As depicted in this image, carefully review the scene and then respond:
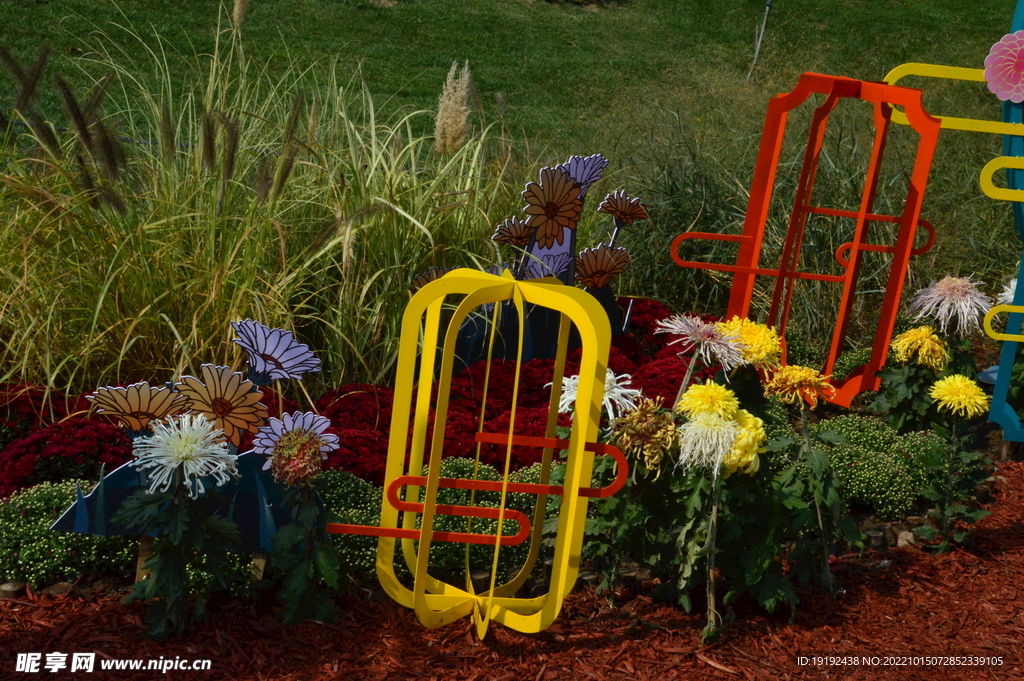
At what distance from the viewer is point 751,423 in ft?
7.89

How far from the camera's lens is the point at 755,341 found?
2.67 meters

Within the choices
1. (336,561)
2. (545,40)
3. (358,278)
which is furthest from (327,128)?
(545,40)

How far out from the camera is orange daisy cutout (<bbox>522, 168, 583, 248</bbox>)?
379cm

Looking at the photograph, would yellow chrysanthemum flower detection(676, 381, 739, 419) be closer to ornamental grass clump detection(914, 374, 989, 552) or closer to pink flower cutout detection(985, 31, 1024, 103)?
ornamental grass clump detection(914, 374, 989, 552)

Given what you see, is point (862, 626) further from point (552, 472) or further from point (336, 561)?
point (336, 561)

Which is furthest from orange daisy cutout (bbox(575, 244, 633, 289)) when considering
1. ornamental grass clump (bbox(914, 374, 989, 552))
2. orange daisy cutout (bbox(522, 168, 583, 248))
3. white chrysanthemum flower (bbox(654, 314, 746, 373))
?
white chrysanthemum flower (bbox(654, 314, 746, 373))

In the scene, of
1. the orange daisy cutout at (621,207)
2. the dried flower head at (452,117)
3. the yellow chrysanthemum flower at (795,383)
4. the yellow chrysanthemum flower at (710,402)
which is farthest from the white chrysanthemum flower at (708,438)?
the dried flower head at (452,117)

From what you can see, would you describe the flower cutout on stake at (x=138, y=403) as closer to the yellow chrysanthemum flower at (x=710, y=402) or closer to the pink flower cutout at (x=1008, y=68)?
the yellow chrysanthemum flower at (x=710, y=402)

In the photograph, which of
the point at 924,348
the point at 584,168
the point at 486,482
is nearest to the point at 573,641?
the point at 486,482

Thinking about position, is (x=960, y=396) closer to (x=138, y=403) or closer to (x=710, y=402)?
(x=710, y=402)

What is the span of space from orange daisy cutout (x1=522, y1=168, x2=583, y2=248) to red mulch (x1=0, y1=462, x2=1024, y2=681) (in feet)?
5.55

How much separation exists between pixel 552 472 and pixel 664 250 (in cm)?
278

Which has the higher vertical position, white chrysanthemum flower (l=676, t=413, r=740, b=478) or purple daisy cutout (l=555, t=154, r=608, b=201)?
purple daisy cutout (l=555, t=154, r=608, b=201)

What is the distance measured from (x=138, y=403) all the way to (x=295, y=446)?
0.45m
